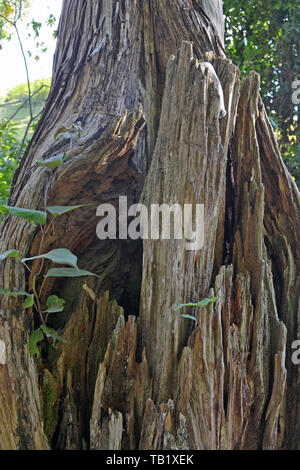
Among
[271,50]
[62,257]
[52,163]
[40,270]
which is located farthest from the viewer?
[271,50]

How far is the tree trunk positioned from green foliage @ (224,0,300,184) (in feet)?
7.74

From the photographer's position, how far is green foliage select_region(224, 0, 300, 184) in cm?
436

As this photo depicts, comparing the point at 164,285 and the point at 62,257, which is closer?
the point at 62,257

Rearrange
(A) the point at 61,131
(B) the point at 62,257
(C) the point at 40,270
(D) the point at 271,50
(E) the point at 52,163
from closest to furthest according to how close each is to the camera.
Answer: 1. (B) the point at 62,257
2. (C) the point at 40,270
3. (E) the point at 52,163
4. (A) the point at 61,131
5. (D) the point at 271,50

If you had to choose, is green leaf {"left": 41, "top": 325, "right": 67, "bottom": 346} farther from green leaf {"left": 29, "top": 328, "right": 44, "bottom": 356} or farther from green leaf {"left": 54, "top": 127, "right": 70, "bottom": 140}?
green leaf {"left": 54, "top": 127, "right": 70, "bottom": 140}

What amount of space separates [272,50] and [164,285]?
3.52 m

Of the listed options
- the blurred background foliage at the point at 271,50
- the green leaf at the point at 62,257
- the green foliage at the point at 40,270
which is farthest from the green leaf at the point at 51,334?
the blurred background foliage at the point at 271,50

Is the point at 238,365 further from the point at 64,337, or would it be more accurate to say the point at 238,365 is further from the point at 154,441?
the point at 64,337

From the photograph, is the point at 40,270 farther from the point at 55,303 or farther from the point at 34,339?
the point at 34,339

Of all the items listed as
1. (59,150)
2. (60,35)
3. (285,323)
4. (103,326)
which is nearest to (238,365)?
(285,323)

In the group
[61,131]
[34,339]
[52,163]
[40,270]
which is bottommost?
[34,339]

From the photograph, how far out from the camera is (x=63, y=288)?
2.08 m

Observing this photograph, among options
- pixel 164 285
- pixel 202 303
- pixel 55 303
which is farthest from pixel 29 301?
pixel 202 303

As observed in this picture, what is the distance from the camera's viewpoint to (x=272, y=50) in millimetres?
4492
